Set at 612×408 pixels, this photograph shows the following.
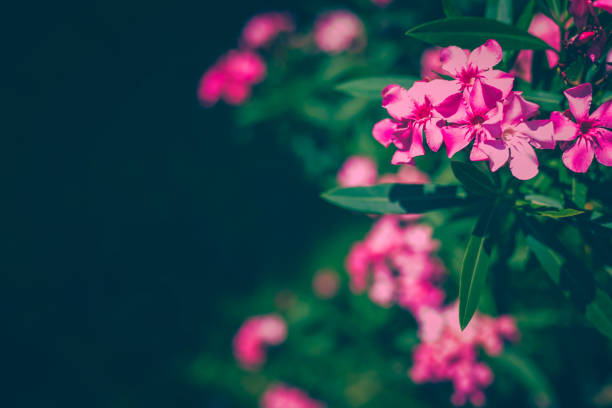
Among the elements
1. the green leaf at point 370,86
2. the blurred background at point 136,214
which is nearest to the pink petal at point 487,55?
the green leaf at point 370,86

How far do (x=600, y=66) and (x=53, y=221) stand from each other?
3.60 meters

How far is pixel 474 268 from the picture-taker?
72 centimetres

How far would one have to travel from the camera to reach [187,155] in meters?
3.17

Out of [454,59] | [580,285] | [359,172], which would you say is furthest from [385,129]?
[359,172]

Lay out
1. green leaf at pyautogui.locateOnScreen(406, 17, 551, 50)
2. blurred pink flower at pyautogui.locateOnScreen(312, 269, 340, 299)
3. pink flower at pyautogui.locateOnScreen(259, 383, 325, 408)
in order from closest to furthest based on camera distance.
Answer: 1. green leaf at pyautogui.locateOnScreen(406, 17, 551, 50)
2. pink flower at pyautogui.locateOnScreen(259, 383, 325, 408)
3. blurred pink flower at pyautogui.locateOnScreen(312, 269, 340, 299)

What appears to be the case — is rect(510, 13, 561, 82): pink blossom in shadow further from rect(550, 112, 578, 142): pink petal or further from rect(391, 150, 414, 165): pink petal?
rect(391, 150, 414, 165): pink petal

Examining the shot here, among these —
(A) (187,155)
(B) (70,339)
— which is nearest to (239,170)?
(A) (187,155)

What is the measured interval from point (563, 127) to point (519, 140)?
69 millimetres

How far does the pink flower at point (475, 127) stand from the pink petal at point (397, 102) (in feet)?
0.24

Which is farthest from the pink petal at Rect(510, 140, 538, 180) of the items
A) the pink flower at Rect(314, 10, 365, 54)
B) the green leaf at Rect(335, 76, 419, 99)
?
the pink flower at Rect(314, 10, 365, 54)

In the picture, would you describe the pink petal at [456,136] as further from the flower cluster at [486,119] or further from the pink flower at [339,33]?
the pink flower at [339,33]

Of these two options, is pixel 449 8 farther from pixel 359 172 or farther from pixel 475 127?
pixel 359 172

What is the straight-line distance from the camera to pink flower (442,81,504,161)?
57 centimetres

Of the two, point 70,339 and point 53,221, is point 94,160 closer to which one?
point 53,221
